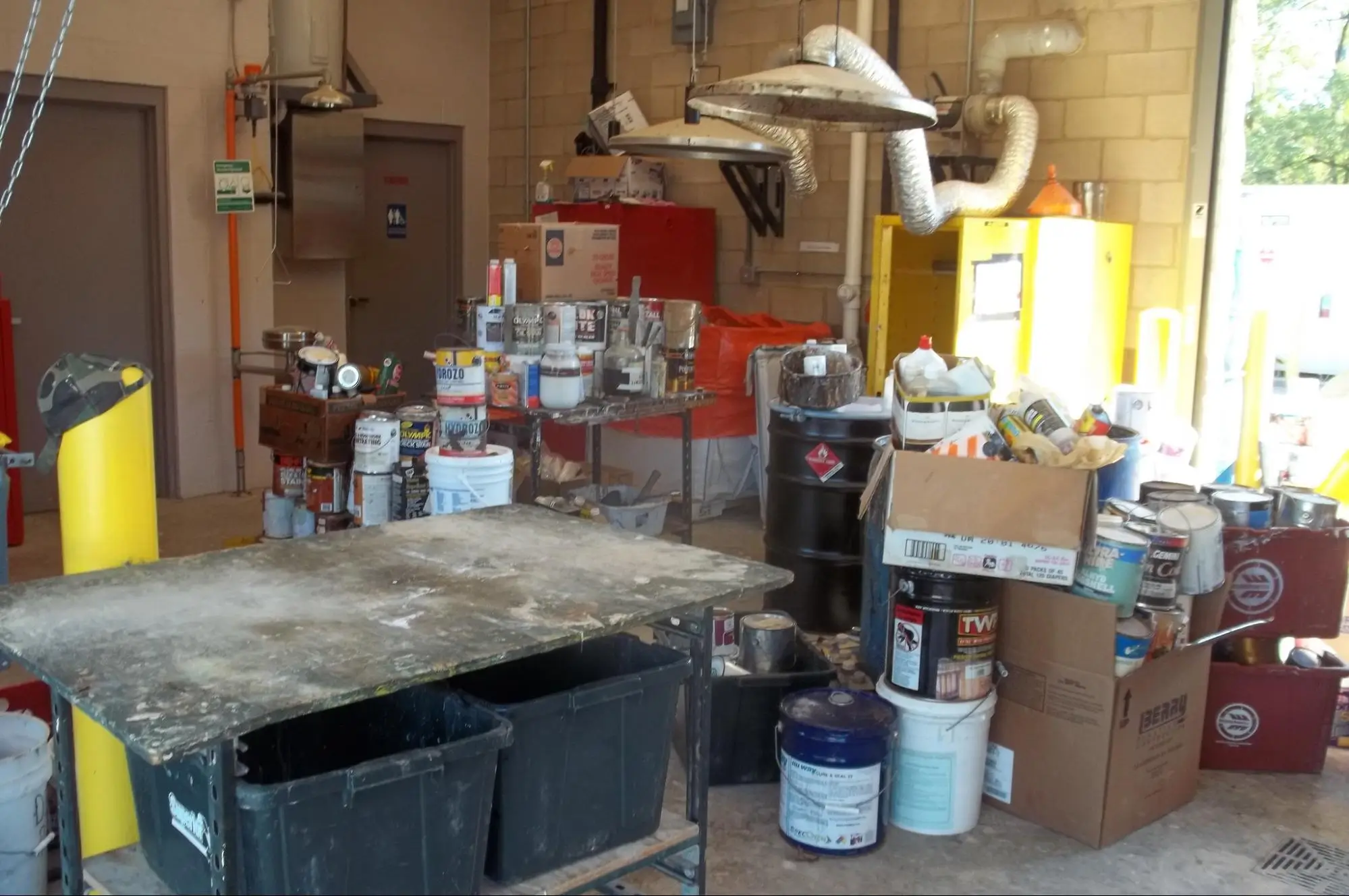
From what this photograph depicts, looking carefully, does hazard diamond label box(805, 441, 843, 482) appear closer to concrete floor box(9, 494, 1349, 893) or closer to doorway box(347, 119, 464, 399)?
concrete floor box(9, 494, 1349, 893)

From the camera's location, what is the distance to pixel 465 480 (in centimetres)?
333

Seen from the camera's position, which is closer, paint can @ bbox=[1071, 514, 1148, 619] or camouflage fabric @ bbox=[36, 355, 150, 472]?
camouflage fabric @ bbox=[36, 355, 150, 472]

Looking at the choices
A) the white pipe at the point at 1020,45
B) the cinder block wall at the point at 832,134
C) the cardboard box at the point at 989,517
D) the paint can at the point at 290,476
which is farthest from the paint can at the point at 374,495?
the white pipe at the point at 1020,45

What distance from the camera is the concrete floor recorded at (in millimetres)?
2707

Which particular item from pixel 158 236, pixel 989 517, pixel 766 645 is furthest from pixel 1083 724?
pixel 158 236

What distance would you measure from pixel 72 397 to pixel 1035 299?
349 centimetres

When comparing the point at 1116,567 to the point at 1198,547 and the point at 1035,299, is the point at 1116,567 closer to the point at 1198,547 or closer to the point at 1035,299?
the point at 1198,547

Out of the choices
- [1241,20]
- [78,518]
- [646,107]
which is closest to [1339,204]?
[1241,20]

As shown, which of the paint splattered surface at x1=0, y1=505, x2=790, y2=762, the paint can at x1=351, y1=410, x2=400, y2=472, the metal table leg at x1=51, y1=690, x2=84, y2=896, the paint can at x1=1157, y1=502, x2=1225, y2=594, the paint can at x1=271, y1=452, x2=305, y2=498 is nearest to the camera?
the paint splattered surface at x1=0, y1=505, x2=790, y2=762

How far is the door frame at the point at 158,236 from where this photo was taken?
5480 millimetres

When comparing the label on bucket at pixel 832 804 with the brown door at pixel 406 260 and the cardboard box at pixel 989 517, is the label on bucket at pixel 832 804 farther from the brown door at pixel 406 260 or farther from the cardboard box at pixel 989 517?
the brown door at pixel 406 260

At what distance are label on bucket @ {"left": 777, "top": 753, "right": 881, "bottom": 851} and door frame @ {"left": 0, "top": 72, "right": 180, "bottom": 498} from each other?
4023 mm

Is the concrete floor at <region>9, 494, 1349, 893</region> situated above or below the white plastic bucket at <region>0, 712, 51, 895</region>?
below

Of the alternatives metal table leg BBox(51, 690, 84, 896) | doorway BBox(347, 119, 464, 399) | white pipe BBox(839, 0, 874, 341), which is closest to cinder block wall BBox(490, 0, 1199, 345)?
white pipe BBox(839, 0, 874, 341)
